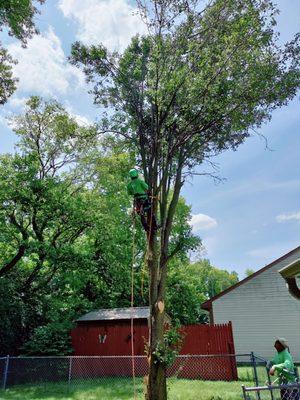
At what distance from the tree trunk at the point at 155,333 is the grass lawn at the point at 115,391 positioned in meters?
2.56

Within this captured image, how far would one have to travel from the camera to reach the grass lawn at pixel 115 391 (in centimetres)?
938

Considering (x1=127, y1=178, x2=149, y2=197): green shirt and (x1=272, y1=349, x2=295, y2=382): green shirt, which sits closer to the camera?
(x1=272, y1=349, x2=295, y2=382): green shirt

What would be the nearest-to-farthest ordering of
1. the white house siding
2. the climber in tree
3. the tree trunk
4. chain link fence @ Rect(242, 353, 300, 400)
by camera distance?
chain link fence @ Rect(242, 353, 300, 400)
the tree trunk
the climber in tree
the white house siding

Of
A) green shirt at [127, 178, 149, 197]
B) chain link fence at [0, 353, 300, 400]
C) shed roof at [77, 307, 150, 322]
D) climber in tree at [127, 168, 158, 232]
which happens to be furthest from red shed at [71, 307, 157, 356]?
green shirt at [127, 178, 149, 197]

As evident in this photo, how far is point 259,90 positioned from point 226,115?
38.3 inches

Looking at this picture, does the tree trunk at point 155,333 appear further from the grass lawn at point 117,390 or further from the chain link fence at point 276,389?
the grass lawn at point 117,390

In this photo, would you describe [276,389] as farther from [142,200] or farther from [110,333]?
[110,333]

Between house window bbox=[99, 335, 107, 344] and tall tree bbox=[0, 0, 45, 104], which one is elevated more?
tall tree bbox=[0, 0, 45, 104]

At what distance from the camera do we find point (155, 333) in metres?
7.07

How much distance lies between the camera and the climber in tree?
24.9 ft

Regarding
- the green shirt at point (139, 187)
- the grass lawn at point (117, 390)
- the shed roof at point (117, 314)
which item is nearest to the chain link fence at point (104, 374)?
the grass lawn at point (117, 390)

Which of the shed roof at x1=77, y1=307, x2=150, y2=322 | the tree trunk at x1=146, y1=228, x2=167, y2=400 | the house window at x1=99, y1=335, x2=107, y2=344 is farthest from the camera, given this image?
the house window at x1=99, y1=335, x2=107, y2=344

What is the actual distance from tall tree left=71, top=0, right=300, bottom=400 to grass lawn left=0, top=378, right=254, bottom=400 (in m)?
4.31

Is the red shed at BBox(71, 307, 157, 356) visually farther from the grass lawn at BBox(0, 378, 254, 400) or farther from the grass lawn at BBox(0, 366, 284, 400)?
the grass lawn at BBox(0, 378, 254, 400)
